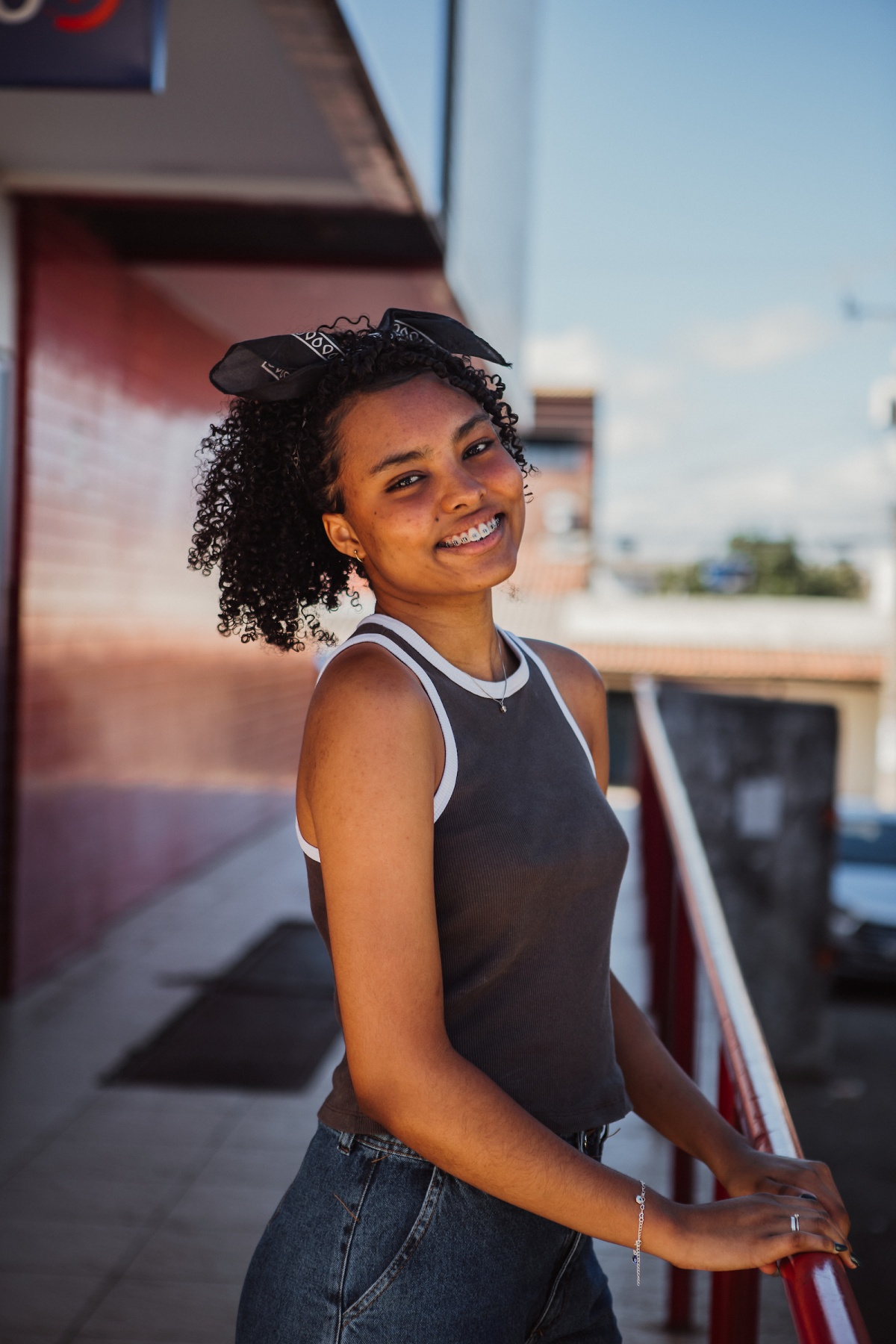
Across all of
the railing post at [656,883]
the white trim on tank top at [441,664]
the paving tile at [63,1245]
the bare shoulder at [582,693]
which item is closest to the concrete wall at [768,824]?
the railing post at [656,883]

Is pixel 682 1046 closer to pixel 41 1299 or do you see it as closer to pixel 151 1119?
pixel 41 1299

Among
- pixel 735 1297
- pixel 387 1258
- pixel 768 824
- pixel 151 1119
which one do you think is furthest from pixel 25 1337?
pixel 768 824

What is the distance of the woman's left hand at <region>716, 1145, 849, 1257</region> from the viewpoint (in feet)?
3.84

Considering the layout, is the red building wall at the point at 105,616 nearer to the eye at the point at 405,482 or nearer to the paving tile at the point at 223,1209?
the paving tile at the point at 223,1209

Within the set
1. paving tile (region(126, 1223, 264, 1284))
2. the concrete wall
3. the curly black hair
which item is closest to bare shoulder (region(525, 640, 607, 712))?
the curly black hair

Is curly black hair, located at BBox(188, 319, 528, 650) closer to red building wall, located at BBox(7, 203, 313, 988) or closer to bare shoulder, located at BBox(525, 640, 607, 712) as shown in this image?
bare shoulder, located at BBox(525, 640, 607, 712)

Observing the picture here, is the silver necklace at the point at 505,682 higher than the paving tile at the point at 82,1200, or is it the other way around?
the silver necklace at the point at 505,682

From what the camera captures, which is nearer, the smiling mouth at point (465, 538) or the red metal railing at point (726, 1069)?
the red metal railing at point (726, 1069)

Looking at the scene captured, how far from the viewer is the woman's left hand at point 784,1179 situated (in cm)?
117

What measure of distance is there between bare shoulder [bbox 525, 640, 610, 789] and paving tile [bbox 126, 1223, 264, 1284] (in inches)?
78.3

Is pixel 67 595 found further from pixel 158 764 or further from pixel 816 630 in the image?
pixel 816 630

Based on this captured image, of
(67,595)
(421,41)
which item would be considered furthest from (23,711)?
(421,41)

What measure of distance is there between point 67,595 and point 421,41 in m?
2.70

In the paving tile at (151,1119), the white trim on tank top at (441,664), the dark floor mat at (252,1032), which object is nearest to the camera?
the white trim on tank top at (441,664)
